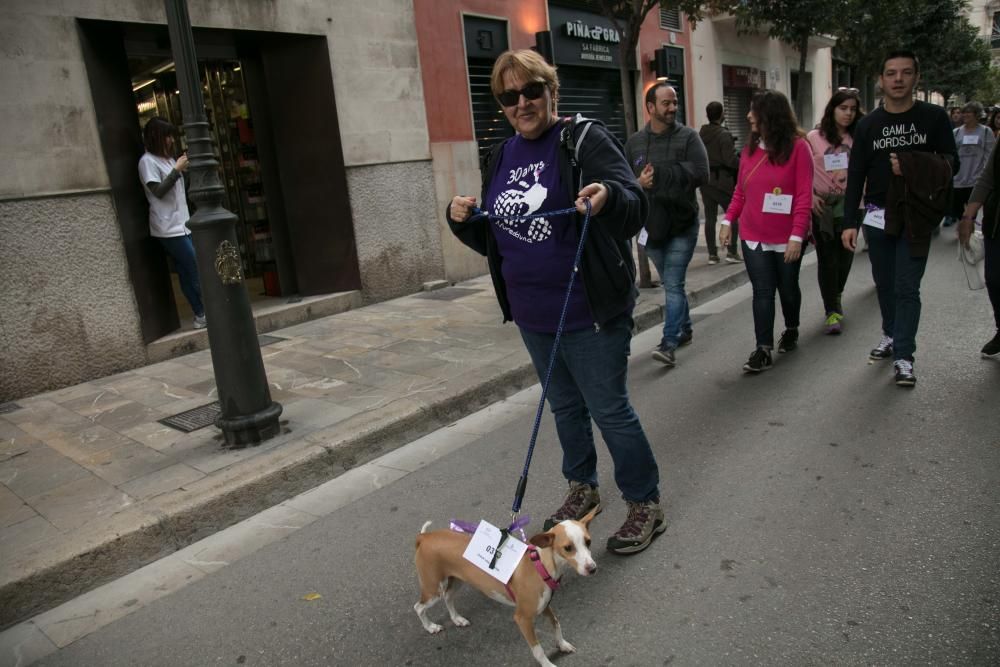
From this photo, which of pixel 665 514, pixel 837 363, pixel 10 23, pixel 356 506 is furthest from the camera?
pixel 10 23

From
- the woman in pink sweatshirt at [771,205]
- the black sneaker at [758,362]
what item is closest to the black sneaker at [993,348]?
the woman in pink sweatshirt at [771,205]

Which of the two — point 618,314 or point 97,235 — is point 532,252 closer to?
point 618,314

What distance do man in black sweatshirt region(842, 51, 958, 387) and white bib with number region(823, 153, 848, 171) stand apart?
147cm

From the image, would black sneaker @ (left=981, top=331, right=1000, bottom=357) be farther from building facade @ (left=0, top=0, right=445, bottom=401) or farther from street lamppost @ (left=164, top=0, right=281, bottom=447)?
building facade @ (left=0, top=0, right=445, bottom=401)

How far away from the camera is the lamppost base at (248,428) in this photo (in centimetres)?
443

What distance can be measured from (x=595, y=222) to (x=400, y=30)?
7098mm

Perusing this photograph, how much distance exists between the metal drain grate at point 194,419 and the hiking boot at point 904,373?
173 inches

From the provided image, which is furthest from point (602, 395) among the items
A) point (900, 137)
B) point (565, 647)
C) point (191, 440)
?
point (900, 137)

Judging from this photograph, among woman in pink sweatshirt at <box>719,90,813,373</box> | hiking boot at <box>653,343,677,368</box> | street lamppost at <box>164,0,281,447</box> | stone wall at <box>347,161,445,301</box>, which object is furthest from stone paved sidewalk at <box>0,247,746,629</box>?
stone wall at <box>347,161,445,301</box>

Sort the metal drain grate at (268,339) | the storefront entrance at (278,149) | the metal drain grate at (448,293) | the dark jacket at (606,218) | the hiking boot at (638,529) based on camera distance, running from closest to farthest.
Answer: the dark jacket at (606,218) → the hiking boot at (638,529) → the metal drain grate at (268,339) → the storefront entrance at (278,149) → the metal drain grate at (448,293)

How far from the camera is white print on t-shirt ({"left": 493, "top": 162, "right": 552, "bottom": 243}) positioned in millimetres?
2882

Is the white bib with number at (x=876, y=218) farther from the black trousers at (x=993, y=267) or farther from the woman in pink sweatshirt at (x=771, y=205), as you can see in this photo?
the black trousers at (x=993, y=267)

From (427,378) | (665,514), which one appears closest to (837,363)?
(665,514)

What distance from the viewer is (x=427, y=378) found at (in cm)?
560
